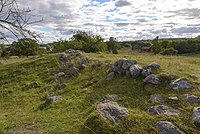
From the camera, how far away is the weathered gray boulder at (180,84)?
10086mm

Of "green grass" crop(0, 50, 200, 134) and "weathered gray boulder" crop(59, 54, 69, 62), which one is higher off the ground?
"weathered gray boulder" crop(59, 54, 69, 62)

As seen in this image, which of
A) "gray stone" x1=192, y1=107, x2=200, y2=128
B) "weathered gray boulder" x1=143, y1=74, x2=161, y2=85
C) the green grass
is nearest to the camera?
the green grass

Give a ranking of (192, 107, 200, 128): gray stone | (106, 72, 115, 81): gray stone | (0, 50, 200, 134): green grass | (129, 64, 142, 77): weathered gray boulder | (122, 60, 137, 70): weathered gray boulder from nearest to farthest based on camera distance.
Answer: (0, 50, 200, 134): green grass
(192, 107, 200, 128): gray stone
(129, 64, 142, 77): weathered gray boulder
(122, 60, 137, 70): weathered gray boulder
(106, 72, 115, 81): gray stone

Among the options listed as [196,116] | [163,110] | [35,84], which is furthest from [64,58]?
[196,116]

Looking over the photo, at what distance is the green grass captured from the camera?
288 inches

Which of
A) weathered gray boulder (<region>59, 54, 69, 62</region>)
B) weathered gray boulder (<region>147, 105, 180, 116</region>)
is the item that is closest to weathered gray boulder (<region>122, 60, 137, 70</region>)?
weathered gray boulder (<region>147, 105, 180, 116</region>)

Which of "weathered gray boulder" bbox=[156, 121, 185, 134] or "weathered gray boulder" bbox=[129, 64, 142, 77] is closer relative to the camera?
"weathered gray boulder" bbox=[156, 121, 185, 134]

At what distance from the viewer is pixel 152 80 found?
430 inches

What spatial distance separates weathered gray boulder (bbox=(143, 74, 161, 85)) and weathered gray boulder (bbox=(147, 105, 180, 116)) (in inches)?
88.2

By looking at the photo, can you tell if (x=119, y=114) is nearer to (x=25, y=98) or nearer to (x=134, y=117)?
(x=134, y=117)

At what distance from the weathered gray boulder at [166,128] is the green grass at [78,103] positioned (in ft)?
0.51

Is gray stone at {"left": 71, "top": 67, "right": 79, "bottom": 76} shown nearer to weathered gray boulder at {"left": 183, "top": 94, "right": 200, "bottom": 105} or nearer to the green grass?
the green grass

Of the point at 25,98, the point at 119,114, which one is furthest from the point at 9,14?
the point at 25,98

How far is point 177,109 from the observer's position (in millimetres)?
8586
